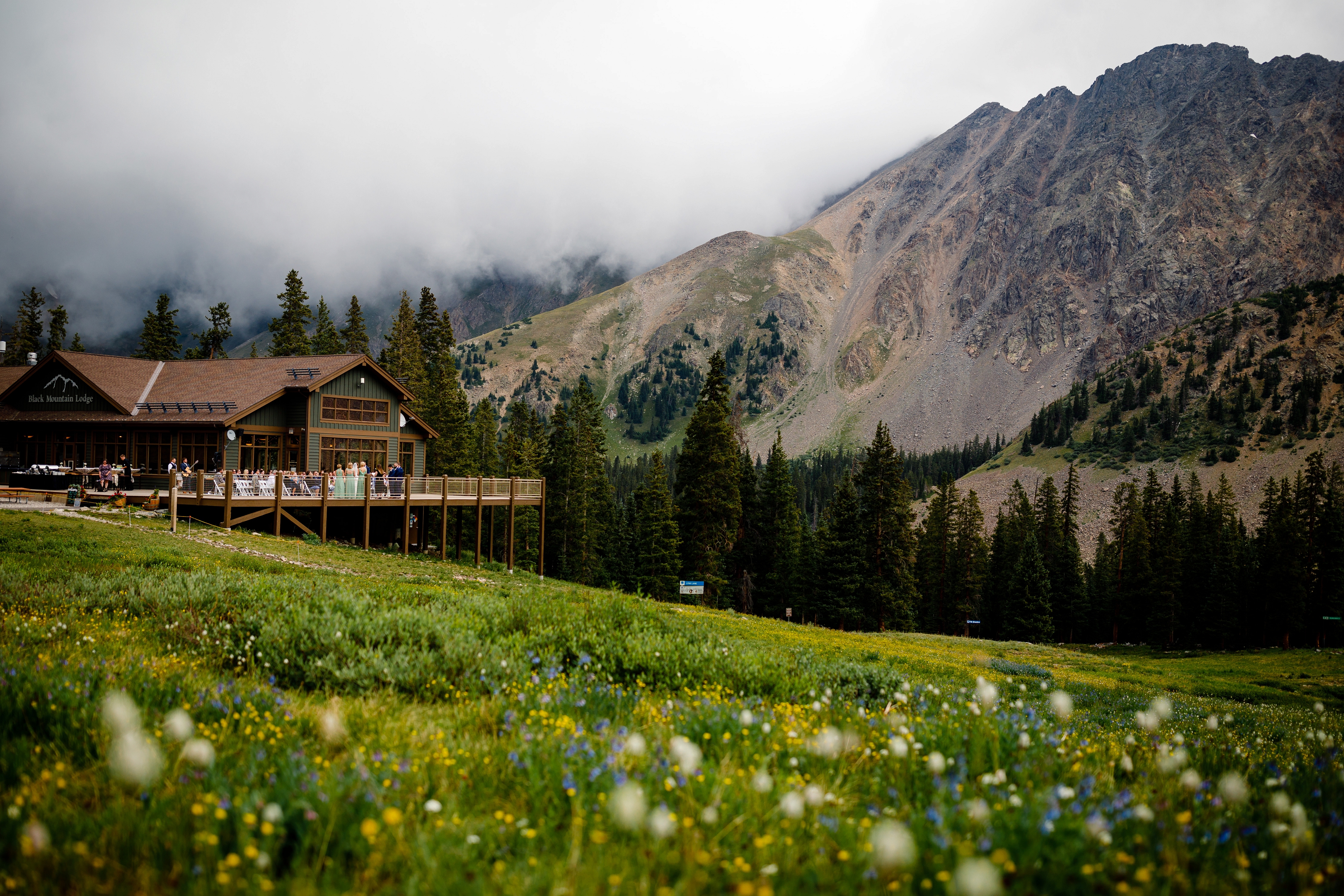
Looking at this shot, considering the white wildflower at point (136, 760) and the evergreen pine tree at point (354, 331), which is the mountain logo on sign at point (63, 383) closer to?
the evergreen pine tree at point (354, 331)

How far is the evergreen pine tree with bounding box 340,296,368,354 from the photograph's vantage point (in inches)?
2413

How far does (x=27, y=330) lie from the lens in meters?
70.1

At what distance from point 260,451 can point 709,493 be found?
1105 inches

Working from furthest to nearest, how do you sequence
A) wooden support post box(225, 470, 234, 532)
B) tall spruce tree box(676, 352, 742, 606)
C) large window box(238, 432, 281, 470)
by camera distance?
tall spruce tree box(676, 352, 742, 606) < large window box(238, 432, 281, 470) < wooden support post box(225, 470, 234, 532)

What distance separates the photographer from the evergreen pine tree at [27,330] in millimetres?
65250

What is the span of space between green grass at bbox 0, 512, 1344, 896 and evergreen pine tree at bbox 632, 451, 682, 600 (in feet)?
137

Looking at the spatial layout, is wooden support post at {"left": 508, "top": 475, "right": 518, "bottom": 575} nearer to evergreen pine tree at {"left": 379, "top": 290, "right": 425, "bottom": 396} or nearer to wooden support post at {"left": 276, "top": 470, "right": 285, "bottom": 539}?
wooden support post at {"left": 276, "top": 470, "right": 285, "bottom": 539}

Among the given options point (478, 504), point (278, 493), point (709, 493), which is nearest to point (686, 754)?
point (278, 493)

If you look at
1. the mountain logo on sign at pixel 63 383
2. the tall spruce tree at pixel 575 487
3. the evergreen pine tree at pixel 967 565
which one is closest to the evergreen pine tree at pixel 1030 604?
the evergreen pine tree at pixel 967 565

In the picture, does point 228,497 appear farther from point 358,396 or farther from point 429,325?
point 429,325

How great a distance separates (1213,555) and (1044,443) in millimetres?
117173

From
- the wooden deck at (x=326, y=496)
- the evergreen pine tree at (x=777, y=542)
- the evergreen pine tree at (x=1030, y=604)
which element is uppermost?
the wooden deck at (x=326, y=496)

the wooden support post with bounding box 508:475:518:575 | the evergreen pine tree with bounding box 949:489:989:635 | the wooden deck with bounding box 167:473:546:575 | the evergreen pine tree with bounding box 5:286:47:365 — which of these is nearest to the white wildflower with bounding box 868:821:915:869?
the wooden deck with bounding box 167:473:546:575

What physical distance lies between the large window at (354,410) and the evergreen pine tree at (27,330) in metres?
48.5
